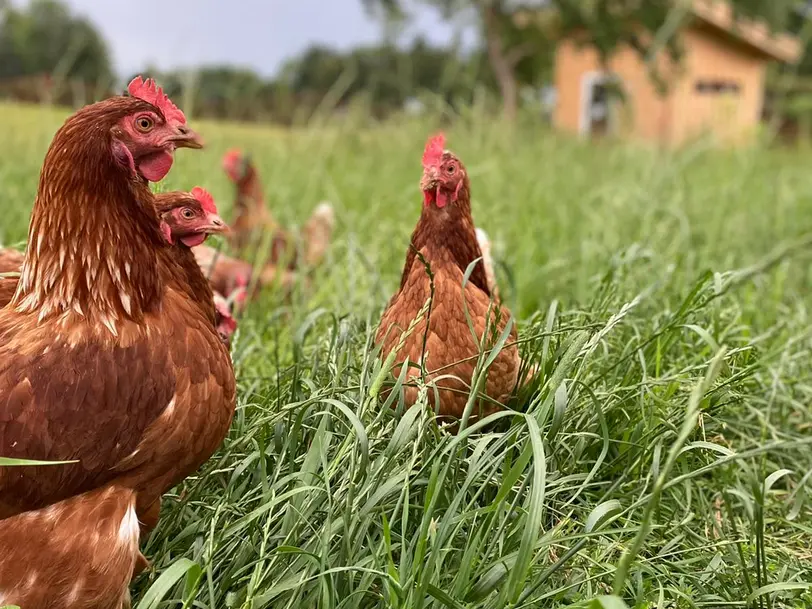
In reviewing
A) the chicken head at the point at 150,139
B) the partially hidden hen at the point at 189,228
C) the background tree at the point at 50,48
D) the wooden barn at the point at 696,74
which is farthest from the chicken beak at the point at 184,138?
the wooden barn at the point at 696,74

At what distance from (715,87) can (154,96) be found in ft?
57.4

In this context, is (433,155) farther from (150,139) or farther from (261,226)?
(261,226)

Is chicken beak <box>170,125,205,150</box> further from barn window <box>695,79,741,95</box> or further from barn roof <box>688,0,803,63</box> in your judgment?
barn window <box>695,79,741,95</box>

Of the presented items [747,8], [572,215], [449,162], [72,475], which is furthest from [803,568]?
[747,8]

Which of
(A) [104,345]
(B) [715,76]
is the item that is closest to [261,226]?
(A) [104,345]

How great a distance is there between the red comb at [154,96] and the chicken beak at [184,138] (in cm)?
3

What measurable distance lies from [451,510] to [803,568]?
862mm

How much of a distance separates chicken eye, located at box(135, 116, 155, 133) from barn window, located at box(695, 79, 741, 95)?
16.4m

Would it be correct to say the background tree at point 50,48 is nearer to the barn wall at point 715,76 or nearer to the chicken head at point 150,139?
the chicken head at point 150,139

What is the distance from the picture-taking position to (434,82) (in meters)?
9.52

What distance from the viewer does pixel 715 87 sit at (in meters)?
16.1

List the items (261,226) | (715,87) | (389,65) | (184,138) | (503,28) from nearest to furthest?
(184,138)
(261,226)
(389,65)
(503,28)
(715,87)

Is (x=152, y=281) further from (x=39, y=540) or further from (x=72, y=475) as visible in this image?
(x=39, y=540)

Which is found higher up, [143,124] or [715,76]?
[715,76]
